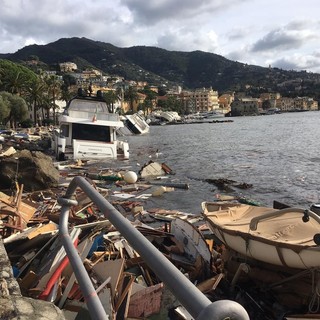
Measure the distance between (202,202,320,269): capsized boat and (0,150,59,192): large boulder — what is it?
9.53 metres

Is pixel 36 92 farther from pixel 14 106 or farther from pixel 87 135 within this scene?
pixel 87 135

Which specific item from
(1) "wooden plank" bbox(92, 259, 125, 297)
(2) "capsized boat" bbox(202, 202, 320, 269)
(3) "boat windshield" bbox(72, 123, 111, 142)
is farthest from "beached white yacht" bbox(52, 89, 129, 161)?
(1) "wooden plank" bbox(92, 259, 125, 297)

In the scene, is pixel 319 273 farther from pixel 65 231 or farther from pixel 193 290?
pixel 193 290

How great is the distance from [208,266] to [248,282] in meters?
0.72

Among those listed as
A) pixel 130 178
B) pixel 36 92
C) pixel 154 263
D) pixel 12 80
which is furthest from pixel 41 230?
pixel 36 92

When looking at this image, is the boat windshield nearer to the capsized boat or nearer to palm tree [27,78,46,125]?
the capsized boat

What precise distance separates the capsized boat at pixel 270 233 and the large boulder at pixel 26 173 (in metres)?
9.53

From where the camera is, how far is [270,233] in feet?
24.1

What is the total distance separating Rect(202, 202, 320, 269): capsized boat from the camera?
5.88 meters

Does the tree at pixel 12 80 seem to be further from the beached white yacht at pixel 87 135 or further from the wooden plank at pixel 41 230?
the wooden plank at pixel 41 230

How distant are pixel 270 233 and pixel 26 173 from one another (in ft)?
38.4

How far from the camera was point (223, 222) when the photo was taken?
319 inches

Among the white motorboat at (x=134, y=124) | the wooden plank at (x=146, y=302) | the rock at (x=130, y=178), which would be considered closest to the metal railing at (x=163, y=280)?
the wooden plank at (x=146, y=302)

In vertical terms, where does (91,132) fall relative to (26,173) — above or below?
above
